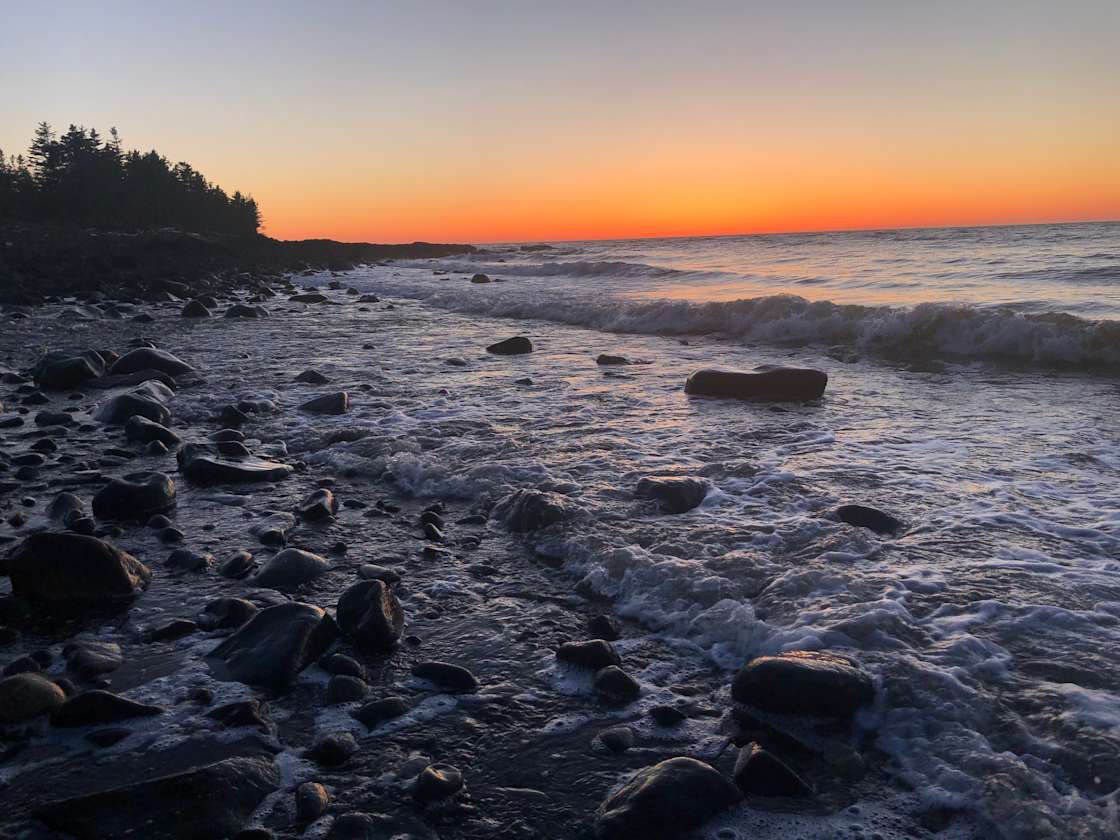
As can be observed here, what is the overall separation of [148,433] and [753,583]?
5.69 m

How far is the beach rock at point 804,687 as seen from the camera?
2701mm

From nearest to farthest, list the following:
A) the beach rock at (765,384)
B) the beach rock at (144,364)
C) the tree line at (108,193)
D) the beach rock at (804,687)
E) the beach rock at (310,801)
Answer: the beach rock at (310,801) < the beach rock at (804,687) < the beach rock at (765,384) < the beach rock at (144,364) < the tree line at (108,193)

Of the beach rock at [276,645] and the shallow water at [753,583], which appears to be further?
the beach rock at [276,645]

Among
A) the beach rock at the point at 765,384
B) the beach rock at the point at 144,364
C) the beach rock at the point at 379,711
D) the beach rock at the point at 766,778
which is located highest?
the beach rock at the point at 144,364

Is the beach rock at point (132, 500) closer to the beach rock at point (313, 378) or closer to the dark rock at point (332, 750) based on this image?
the dark rock at point (332, 750)

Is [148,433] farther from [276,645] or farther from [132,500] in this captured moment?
[276,645]

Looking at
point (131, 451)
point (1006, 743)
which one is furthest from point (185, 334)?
point (1006, 743)

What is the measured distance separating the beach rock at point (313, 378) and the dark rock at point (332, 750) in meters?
7.59

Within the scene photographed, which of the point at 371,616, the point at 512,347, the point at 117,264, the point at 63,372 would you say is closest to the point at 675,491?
the point at 371,616

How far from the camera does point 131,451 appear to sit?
6.21 m

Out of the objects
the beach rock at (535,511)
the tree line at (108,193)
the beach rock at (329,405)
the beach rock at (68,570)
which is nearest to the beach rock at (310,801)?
the beach rock at (68,570)

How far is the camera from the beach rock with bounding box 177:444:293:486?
5.47m

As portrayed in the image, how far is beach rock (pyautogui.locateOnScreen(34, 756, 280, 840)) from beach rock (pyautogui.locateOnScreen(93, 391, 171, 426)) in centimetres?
588

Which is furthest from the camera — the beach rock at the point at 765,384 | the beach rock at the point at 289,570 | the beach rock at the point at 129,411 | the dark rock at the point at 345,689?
the beach rock at the point at 765,384
